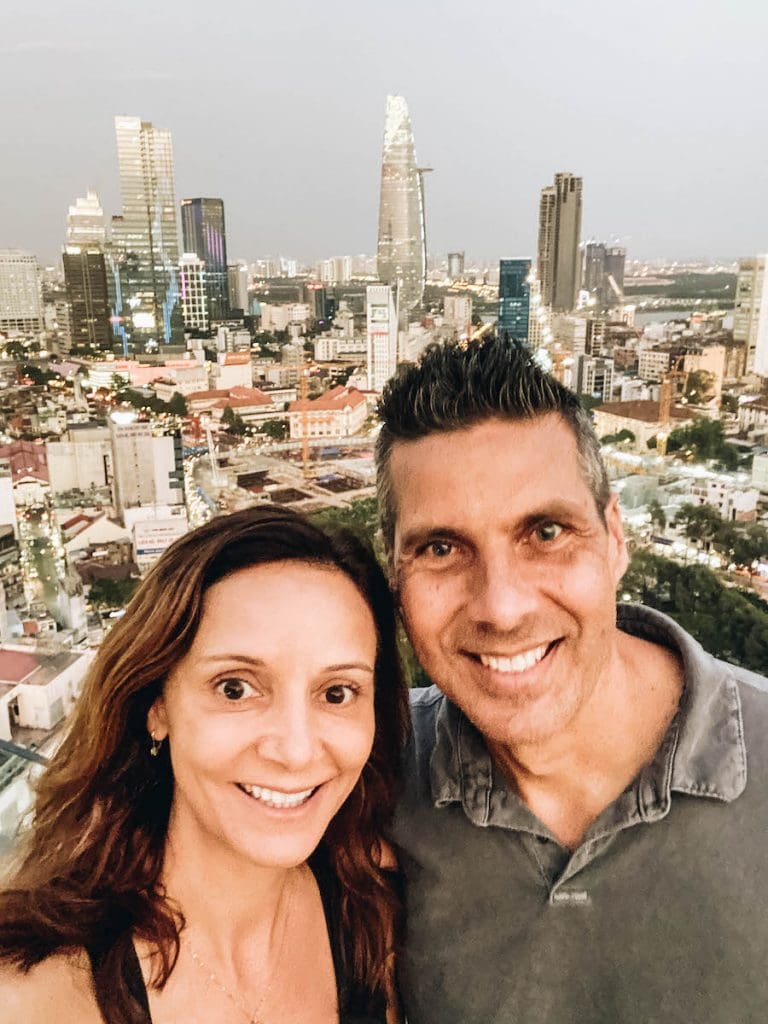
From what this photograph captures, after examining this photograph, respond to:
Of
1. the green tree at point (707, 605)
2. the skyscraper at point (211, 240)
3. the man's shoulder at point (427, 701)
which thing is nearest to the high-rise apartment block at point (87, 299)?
the skyscraper at point (211, 240)

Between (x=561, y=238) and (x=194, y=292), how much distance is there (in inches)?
330

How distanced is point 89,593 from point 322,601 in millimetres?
6957

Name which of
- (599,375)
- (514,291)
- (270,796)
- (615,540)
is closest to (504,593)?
(615,540)

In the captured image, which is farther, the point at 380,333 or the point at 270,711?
the point at 380,333

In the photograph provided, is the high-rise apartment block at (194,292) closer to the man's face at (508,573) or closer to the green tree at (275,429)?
the green tree at (275,429)

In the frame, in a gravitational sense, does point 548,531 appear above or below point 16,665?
above

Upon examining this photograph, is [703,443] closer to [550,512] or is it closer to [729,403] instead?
[729,403]

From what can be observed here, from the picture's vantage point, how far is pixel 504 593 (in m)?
0.61

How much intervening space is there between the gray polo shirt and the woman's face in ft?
0.45

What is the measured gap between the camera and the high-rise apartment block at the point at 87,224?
57.5 feet

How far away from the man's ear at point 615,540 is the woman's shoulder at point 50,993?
479 millimetres

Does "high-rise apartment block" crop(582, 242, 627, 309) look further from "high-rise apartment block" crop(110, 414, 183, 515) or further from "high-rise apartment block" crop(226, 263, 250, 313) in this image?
"high-rise apartment block" crop(110, 414, 183, 515)

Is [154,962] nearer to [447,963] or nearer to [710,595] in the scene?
[447,963]

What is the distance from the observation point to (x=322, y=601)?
63cm
